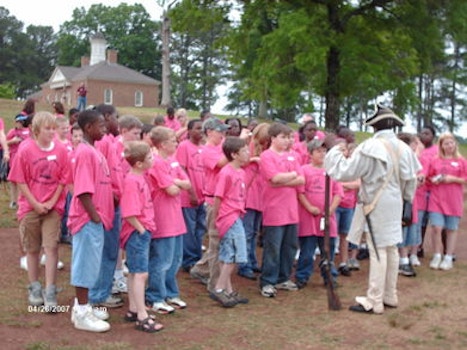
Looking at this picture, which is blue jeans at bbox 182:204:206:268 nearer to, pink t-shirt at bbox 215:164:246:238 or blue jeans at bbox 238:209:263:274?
blue jeans at bbox 238:209:263:274

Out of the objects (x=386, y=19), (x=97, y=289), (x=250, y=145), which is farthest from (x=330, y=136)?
(x=386, y=19)

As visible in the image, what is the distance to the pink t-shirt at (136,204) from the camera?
207 inches

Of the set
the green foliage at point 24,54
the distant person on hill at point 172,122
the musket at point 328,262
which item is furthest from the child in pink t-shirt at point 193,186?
the green foliage at point 24,54

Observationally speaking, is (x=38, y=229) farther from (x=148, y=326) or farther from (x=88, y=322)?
(x=148, y=326)

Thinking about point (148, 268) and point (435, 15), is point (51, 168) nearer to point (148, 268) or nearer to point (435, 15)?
point (148, 268)

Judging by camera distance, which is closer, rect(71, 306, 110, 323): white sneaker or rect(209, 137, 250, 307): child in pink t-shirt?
rect(71, 306, 110, 323): white sneaker

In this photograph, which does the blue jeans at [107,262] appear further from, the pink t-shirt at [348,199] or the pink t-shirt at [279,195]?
the pink t-shirt at [348,199]

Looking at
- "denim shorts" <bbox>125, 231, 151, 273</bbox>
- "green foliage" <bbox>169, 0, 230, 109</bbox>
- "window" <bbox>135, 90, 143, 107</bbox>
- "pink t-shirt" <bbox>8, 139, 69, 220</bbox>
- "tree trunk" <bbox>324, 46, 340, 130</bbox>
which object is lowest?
"denim shorts" <bbox>125, 231, 151, 273</bbox>

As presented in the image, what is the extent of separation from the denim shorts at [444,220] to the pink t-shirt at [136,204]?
4.72 meters

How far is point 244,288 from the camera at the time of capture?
7.01m

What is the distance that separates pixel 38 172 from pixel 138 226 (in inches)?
47.2

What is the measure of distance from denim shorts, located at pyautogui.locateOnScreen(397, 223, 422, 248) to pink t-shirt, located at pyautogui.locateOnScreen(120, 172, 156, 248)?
13.6 ft

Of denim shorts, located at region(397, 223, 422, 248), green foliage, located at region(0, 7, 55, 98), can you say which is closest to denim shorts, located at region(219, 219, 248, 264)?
denim shorts, located at region(397, 223, 422, 248)

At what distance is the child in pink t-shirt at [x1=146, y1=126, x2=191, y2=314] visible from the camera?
18.6ft
